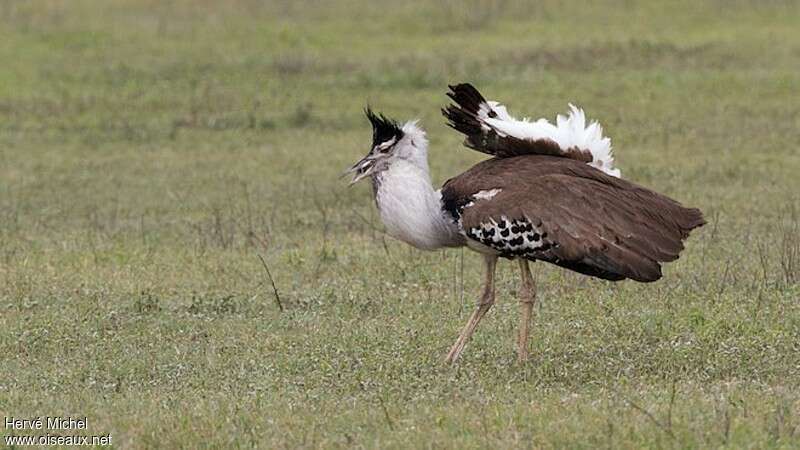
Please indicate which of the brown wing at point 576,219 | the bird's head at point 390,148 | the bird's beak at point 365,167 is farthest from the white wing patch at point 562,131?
the bird's beak at point 365,167

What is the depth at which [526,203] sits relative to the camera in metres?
7.54

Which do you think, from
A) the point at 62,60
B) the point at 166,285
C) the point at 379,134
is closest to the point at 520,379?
the point at 379,134

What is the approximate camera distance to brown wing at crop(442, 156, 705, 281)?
7422mm

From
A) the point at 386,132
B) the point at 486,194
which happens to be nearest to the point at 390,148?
the point at 386,132

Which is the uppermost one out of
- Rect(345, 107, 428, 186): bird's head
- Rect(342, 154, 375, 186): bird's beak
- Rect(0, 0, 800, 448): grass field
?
Rect(345, 107, 428, 186): bird's head

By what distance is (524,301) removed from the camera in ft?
26.4

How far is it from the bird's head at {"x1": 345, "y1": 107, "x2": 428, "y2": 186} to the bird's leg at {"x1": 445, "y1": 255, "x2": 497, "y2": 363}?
0.59m

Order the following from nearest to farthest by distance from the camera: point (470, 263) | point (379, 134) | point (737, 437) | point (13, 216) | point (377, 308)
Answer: point (737, 437)
point (379, 134)
point (377, 308)
point (470, 263)
point (13, 216)

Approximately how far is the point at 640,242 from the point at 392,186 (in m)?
1.20

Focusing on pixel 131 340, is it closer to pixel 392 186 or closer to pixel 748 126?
pixel 392 186

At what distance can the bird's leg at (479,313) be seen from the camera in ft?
25.8

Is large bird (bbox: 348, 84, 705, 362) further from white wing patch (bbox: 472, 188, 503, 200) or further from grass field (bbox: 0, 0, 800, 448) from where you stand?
grass field (bbox: 0, 0, 800, 448)

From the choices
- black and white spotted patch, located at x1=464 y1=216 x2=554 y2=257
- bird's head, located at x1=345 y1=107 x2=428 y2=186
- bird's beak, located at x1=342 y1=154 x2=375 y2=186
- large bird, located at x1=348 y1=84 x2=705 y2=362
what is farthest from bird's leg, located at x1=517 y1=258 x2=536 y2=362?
bird's beak, located at x1=342 y1=154 x2=375 y2=186

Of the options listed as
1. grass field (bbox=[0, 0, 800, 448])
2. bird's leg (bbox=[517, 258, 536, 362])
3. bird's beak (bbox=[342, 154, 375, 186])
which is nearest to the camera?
grass field (bbox=[0, 0, 800, 448])
